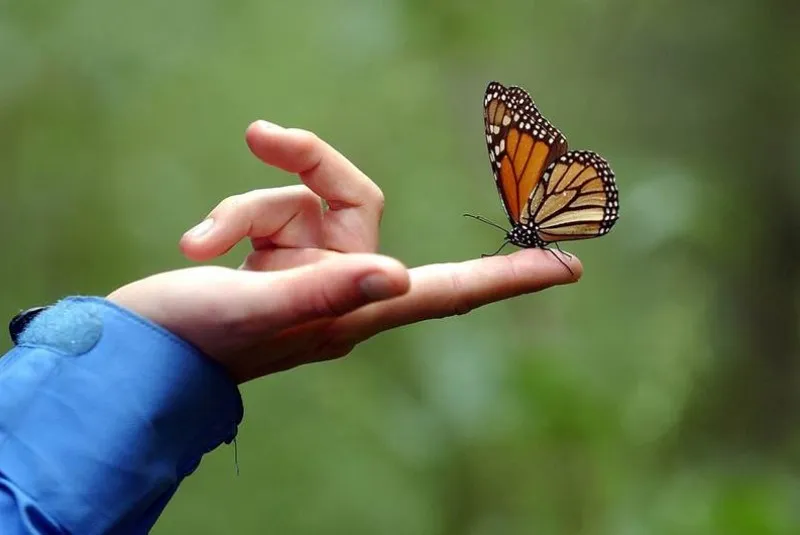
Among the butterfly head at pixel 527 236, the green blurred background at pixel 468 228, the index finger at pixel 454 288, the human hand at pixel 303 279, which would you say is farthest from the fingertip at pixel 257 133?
the green blurred background at pixel 468 228

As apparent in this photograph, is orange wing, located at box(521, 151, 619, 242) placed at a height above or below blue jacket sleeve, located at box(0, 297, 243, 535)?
above

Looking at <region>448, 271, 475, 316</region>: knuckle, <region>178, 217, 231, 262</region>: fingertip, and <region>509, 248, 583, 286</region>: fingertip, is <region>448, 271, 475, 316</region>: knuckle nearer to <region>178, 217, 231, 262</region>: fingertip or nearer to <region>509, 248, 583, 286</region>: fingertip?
<region>509, 248, 583, 286</region>: fingertip

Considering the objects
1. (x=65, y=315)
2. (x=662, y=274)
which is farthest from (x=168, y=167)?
(x=662, y=274)

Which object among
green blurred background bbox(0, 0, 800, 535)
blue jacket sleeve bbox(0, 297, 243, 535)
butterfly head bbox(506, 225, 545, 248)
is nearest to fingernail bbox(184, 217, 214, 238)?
blue jacket sleeve bbox(0, 297, 243, 535)

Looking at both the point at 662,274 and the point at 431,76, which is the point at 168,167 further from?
the point at 662,274

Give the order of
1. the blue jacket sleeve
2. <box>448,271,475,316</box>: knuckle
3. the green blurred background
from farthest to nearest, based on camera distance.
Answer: the green blurred background, <box>448,271,475,316</box>: knuckle, the blue jacket sleeve

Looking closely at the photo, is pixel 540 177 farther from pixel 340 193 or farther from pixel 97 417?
pixel 97 417

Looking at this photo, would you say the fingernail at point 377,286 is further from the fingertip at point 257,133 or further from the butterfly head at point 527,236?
the butterfly head at point 527,236
